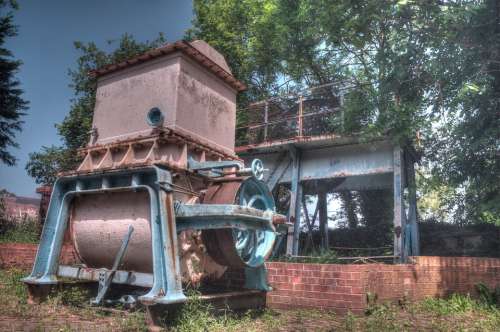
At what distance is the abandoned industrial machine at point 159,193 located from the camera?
16.7 feet

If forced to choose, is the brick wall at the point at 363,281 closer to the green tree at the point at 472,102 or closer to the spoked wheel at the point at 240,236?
the spoked wheel at the point at 240,236

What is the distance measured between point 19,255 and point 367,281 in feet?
25.8

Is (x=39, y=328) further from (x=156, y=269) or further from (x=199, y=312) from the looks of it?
(x=199, y=312)

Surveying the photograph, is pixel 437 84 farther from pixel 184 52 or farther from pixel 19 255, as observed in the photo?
pixel 19 255

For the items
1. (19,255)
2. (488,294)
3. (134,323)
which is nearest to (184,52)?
(134,323)

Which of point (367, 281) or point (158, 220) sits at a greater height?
point (158, 220)

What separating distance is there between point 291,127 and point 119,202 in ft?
25.7

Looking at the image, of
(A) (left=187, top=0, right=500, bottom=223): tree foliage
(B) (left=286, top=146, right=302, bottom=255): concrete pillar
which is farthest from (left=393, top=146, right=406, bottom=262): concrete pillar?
(B) (left=286, top=146, right=302, bottom=255): concrete pillar

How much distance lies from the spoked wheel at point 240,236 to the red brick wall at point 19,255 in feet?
15.7

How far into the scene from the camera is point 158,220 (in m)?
4.89

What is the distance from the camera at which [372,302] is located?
582cm

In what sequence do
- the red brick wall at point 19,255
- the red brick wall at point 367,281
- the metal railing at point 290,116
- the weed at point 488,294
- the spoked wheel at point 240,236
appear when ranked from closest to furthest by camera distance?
the spoked wheel at point 240,236
the red brick wall at point 367,281
the weed at point 488,294
the red brick wall at point 19,255
the metal railing at point 290,116

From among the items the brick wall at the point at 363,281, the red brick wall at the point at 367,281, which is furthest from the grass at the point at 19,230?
the red brick wall at the point at 367,281

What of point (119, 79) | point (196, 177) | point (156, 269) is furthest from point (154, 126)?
point (156, 269)
